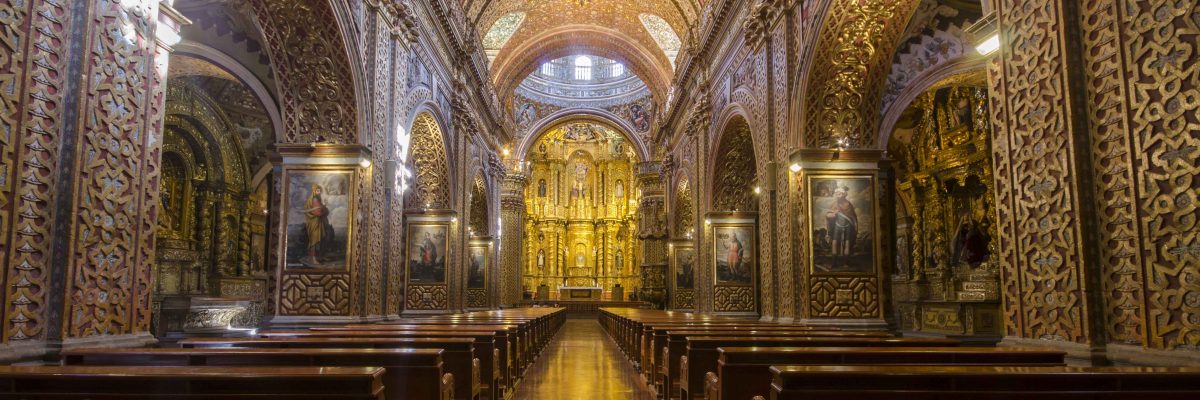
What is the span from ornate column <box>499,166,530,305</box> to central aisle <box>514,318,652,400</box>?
687 inches

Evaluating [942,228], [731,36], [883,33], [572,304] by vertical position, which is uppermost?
[731,36]

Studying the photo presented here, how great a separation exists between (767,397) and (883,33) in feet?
23.3

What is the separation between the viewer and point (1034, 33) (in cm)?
511

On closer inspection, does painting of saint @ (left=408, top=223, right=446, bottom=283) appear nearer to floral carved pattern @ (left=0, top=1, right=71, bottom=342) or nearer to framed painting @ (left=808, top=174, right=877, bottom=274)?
framed painting @ (left=808, top=174, right=877, bottom=274)

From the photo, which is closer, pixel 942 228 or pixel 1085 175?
pixel 1085 175

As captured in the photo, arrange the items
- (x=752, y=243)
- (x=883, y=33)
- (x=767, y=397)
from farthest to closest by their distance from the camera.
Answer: (x=752, y=243) < (x=883, y=33) < (x=767, y=397)

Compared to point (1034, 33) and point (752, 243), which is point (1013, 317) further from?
point (752, 243)

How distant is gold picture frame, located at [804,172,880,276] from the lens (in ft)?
34.8

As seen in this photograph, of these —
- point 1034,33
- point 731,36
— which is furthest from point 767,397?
point 731,36

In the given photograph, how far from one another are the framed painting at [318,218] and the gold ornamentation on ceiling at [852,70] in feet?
21.3

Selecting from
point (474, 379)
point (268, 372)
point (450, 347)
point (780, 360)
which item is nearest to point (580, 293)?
point (474, 379)

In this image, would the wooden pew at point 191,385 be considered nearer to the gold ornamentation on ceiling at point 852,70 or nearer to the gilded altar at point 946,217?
the gold ornamentation on ceiling at point 852,70

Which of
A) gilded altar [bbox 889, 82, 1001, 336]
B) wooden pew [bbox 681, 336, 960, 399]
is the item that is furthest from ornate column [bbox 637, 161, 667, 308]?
wooden pew [bbox 681, 336, 960, 399]

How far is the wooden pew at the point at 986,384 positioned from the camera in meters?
3.17
